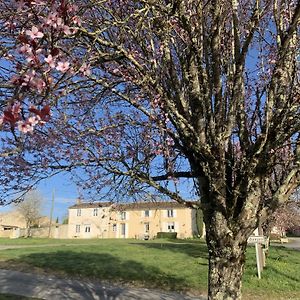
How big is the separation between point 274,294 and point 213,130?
852cm

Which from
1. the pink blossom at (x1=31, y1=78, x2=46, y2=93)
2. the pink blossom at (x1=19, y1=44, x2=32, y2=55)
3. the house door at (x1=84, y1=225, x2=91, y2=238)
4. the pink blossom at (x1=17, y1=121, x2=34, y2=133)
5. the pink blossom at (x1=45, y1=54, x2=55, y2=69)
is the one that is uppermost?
the house door at (x1=84, y1=225, x2=91, y2=238)

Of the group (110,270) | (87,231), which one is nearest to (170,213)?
(87,231)

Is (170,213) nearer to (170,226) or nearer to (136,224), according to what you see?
(170,226)

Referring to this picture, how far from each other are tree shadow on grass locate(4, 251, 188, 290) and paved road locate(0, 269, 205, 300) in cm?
106

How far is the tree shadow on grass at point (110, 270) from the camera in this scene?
1276cm

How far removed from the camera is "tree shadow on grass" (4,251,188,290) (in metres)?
12.8

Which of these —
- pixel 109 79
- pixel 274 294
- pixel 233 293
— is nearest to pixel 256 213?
pixel 233 293

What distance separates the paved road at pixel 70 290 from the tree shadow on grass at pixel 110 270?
106 cm

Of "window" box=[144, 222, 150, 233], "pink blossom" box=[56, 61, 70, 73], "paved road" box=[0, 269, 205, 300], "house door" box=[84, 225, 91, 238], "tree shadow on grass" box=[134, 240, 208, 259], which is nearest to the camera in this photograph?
"pink blossom" box=[56, 61, 70, 73]

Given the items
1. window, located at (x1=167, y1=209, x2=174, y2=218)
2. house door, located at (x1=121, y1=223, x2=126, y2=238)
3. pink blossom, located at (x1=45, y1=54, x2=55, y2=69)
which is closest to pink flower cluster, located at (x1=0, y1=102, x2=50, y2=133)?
pink blossom, located at (x1=45, y1=54, x2=55, y2=69)

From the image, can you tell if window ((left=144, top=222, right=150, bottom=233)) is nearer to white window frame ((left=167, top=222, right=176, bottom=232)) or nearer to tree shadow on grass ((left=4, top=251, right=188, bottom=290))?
white window frame ((left=167, top=222, right=176, bottom=232))

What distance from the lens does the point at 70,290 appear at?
35.6 feet

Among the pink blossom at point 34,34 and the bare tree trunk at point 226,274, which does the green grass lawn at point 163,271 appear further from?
the pink blossom at point 34,34

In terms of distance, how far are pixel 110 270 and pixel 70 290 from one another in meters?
3.90
